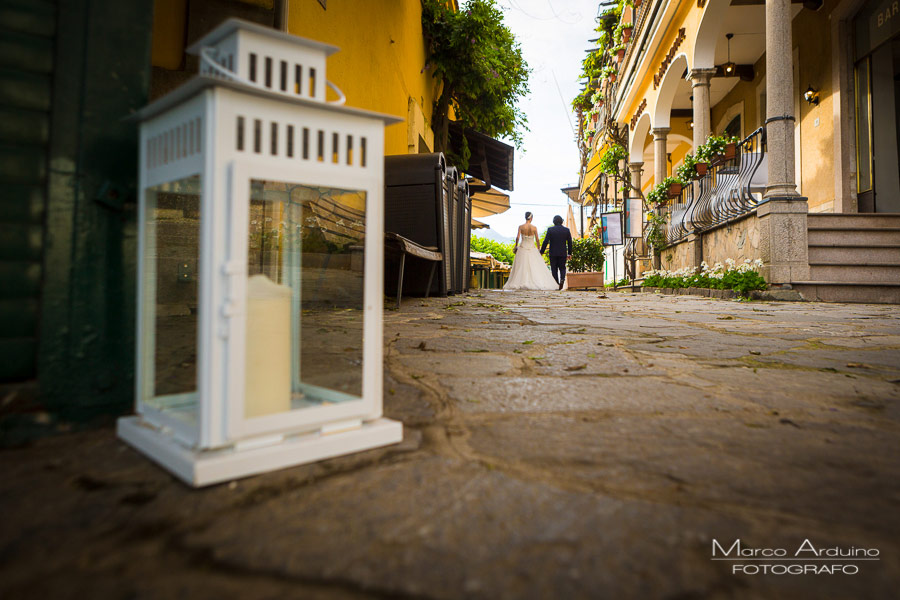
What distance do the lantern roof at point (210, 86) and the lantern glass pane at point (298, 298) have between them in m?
0.17

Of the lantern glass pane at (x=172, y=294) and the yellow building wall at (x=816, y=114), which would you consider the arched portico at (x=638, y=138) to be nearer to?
the yellow building wall at (x=816, y=114)

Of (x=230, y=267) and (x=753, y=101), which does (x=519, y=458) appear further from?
(x=753, y=101)

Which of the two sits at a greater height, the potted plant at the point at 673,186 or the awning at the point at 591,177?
the awning at the point at 591,177

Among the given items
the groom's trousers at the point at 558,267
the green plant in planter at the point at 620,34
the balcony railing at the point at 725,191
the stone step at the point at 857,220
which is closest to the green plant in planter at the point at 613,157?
the green plant in planter at the point at 620,34

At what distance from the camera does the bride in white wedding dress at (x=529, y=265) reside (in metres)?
13.1

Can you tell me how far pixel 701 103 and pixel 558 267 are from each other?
5215mm

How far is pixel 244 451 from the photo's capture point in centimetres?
89

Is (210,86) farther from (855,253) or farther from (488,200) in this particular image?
(488,200)

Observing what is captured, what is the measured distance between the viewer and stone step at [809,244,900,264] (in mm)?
6348

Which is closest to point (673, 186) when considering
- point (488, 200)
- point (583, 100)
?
point (488, 200)

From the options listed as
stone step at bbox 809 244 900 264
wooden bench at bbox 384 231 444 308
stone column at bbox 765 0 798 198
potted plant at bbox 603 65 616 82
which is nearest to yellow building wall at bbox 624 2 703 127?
potted plant at bbox 603 65 616 82

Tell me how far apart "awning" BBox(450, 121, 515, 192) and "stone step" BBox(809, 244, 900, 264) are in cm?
660

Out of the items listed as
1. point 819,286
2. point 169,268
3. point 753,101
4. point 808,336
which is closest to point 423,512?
point 169,268

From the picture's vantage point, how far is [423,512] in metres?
0.78
